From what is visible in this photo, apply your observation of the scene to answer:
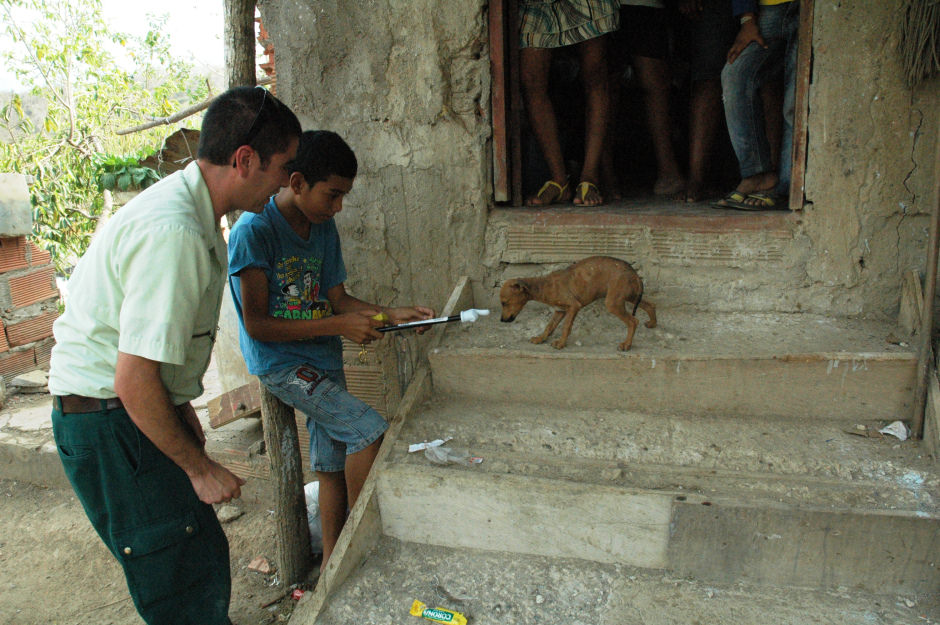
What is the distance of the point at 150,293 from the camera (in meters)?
1.62

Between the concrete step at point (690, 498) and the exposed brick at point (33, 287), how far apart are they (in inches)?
177

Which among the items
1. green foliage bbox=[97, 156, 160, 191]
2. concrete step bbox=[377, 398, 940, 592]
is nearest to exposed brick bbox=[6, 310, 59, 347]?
green foliage bbox=[97, 156, 160, 191]

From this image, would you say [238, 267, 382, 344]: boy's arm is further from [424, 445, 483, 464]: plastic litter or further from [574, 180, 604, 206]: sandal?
[574, 180, 604, 206]: sandal

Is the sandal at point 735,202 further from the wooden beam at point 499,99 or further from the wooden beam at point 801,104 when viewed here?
the wooden beam at point 499,99

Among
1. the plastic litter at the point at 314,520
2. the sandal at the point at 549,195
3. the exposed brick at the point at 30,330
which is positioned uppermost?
the sandal at the point at 549,195

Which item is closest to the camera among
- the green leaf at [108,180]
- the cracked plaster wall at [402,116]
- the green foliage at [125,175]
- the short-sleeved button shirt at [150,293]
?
the short-sleeved button shirt at [150,293]

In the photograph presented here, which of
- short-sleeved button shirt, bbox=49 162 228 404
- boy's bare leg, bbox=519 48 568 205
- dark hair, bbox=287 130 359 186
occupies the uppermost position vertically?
boy's bare leg, bbox=519 48 568 205

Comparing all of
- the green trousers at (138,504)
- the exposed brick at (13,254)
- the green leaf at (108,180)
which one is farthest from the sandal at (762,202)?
the green leaf at (108,180)

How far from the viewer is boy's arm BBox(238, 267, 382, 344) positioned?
8.13ft

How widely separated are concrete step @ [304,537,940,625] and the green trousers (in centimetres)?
40

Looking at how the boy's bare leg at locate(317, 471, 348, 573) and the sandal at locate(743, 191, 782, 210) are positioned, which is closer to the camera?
the boy's bare leg at locate(317, 471, 348, 573)

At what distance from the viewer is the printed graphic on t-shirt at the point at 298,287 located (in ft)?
8.71

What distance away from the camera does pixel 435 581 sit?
7.45 feet

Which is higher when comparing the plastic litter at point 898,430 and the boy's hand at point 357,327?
the boy's hand at point 357,327
